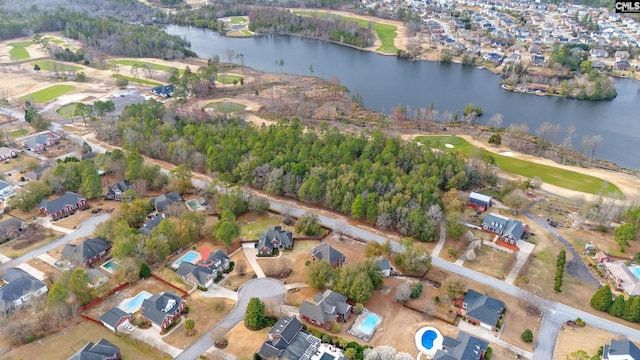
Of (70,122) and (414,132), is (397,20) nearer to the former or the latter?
(414,132)

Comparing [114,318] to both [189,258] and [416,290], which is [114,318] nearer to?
[189,258]

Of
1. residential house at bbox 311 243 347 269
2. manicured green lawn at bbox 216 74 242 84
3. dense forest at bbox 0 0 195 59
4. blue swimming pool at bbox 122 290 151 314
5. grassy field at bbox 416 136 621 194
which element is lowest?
blue swimming pool at bbox 122 290 151 314

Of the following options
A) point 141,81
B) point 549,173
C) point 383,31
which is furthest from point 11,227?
point 383,31

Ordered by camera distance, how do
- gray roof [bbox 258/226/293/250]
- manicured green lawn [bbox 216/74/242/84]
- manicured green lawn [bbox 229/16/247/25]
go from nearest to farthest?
gray roof [bbox 258/226/293/250] → manicured green lawn [bbox 216/74/242/84] → manicured green lawn [bbox 229/16/247/25]

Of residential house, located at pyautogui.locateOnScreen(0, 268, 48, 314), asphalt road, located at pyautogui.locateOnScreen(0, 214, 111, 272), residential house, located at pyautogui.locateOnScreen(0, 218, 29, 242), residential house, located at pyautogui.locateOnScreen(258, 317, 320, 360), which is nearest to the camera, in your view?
residential house, located at pyautogui.locateOnScreen(258, 317, 320, 360)

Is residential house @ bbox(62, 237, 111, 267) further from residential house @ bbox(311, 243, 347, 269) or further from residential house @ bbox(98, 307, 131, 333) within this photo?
residential house @ bbox(311, 243, 347, 269)

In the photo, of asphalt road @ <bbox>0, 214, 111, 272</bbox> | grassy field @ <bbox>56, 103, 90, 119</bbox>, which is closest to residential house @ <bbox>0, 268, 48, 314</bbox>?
asphalt road @ <bbox>0, 214, 111, 272</bbox>

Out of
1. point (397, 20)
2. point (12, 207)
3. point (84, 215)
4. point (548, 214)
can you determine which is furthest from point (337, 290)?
point (397, 20)
